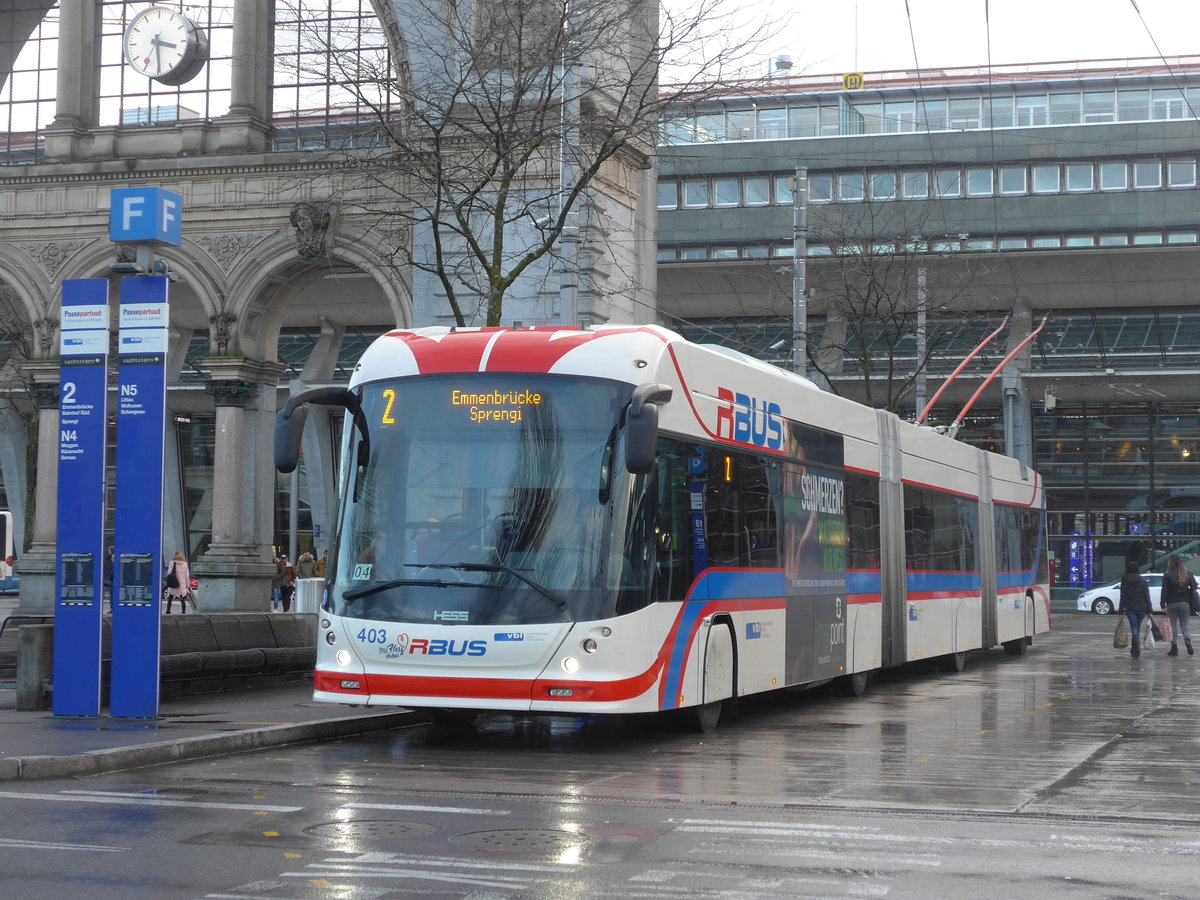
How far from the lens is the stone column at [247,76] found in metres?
29.6

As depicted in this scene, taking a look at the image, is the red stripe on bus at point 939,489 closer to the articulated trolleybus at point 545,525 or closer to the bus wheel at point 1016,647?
the bus wheel at point 1016,647

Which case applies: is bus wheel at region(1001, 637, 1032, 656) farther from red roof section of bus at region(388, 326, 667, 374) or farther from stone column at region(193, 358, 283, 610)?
red roof section of bus at region(388, 326, 667, 374)

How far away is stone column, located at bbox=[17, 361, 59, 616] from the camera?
2978 cm

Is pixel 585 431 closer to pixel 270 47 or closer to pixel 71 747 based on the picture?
pixel 71 747

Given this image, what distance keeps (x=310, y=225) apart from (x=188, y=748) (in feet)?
58.9

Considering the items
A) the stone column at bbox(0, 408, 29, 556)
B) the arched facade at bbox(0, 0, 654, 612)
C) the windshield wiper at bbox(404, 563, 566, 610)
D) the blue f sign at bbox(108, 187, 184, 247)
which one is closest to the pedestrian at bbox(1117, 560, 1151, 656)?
the arched facade at bbox(0, 0, 654, 612)

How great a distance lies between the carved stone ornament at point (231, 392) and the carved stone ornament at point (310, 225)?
2662 mm

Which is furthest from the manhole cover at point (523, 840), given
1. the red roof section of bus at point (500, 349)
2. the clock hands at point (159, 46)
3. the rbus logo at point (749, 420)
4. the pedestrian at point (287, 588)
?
the pedestrian at point (287, 588)

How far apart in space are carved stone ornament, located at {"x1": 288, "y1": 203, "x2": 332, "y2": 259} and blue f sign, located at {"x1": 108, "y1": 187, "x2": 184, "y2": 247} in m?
14.3

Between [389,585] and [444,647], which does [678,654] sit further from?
[389,585]

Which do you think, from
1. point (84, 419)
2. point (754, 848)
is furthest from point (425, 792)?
point (84, 419)

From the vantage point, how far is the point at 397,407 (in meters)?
13.1

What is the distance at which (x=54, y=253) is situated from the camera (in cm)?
3038

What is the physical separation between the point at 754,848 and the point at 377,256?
70.4 feet
